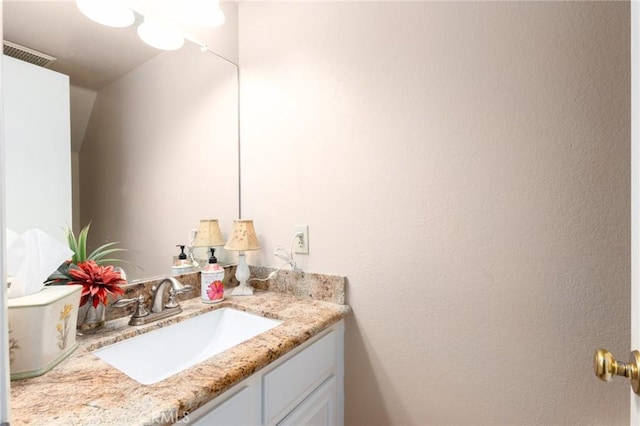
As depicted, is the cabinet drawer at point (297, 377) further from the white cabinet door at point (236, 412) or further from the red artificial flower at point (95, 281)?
the red artificial flower at point (95, 281)

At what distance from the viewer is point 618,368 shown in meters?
0.50

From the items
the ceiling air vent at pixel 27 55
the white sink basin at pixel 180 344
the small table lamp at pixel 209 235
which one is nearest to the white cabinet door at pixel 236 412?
the white sink basin at pixel 180 344

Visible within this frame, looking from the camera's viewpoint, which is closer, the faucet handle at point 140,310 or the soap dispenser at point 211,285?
the faucet handle at point 140,310

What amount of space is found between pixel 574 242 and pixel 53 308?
1309 mm

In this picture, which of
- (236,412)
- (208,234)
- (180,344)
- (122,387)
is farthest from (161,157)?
(236,412)

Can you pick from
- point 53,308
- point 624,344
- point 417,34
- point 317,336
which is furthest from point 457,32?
point 53,308

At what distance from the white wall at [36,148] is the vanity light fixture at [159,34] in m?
0.35

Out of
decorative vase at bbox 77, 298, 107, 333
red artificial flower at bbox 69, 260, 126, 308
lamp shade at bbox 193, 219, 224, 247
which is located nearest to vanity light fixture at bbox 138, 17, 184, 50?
lamp shade at bbox 193, 219, 224, 247

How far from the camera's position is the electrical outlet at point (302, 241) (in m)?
1.24

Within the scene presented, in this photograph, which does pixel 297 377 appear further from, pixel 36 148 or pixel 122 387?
pixel 36 148

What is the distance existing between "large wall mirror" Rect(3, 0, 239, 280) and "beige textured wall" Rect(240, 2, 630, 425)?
0.31 meters

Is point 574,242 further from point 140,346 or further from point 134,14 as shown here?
point 134,14

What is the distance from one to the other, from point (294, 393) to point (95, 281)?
26.2 inches

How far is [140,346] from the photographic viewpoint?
92cm
